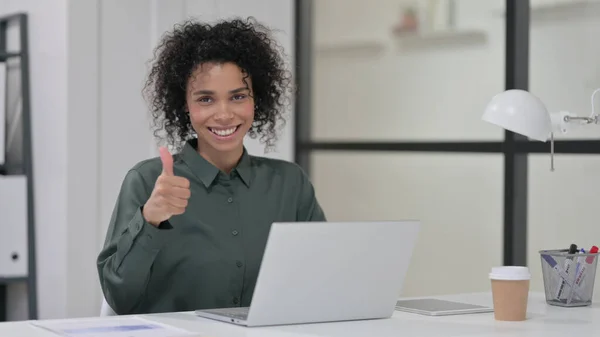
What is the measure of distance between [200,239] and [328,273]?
0.55 meters

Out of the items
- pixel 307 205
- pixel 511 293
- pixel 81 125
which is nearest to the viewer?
pixel 511 293

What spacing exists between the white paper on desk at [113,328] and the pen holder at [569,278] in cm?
101

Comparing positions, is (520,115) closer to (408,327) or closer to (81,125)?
(408,327)

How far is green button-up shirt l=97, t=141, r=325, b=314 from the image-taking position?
228cm

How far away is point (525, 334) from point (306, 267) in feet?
1.46

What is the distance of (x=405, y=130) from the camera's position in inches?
159

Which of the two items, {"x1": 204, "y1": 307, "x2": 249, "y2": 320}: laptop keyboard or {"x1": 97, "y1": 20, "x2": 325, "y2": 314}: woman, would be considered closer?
{"x1": 204, "y1": 307, "x2": 249, "y2": 320}: laptop keyboard

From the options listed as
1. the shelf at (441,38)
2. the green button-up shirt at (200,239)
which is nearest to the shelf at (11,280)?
the green button-up shirt at (200,239)

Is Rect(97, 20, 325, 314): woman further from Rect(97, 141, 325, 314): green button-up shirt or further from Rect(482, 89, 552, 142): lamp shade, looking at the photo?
Rect(482, 89, 552, 142): lamp shade

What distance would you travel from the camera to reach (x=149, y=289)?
2.36 meters

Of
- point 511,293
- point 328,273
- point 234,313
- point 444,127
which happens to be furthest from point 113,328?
point 444,127

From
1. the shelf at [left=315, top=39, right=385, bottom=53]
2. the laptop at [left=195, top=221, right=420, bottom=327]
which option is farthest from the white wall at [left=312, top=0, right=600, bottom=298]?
the laptop at [left=195, top=221, right=420, bottom=327]

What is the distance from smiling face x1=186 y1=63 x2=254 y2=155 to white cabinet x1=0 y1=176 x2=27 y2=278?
1473 millimetres

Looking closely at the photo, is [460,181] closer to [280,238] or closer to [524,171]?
[524,171]
